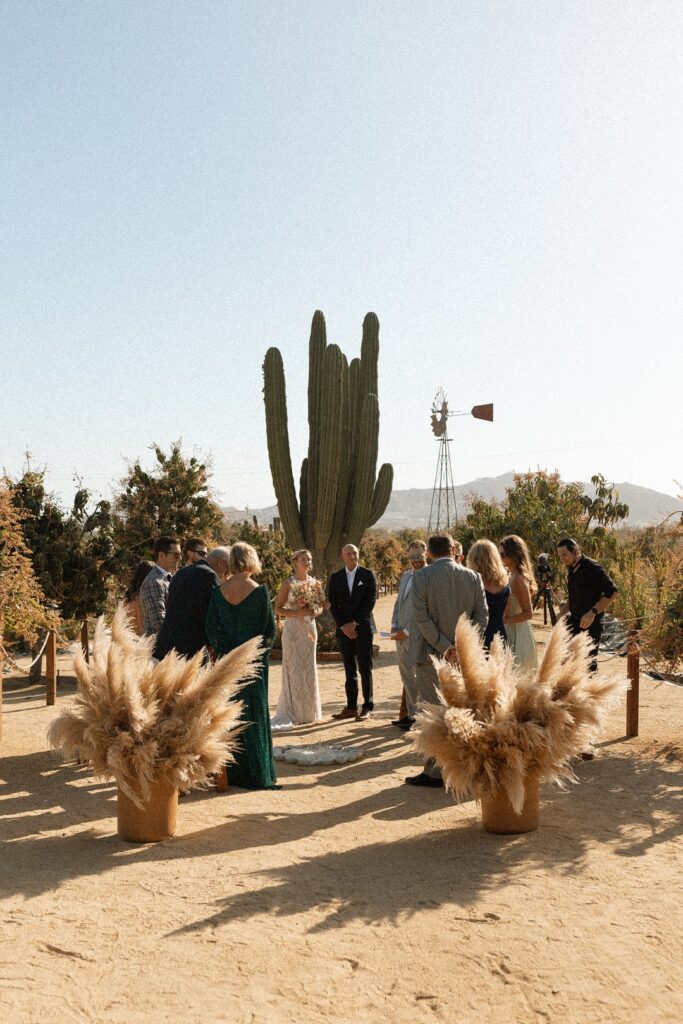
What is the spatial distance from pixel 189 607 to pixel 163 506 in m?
6.54

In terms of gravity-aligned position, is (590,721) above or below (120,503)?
below

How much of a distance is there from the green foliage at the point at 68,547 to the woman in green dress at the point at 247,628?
233 inches

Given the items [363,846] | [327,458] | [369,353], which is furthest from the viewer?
[369,353]

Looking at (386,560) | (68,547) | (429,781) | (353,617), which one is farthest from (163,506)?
(386,560)

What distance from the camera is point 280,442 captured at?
1850 cm

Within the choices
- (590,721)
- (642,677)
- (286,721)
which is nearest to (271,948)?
(590,721)

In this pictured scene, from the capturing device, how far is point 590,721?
17.6 feet

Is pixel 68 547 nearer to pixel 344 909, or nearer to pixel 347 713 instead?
pixel 347 713

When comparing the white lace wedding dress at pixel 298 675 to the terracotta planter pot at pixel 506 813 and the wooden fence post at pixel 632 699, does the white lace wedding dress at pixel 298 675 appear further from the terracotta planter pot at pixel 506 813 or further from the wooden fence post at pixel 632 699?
the terracotta planter pot at pixel 506 813

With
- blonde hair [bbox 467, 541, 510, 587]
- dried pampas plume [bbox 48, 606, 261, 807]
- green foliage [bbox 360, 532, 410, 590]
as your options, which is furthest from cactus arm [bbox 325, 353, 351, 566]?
green foliage [bbox 360, 532, 410, 590]

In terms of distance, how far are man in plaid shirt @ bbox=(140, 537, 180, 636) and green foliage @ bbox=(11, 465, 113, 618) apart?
15.7 ft

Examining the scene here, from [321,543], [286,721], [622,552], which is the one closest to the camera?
[286,721]

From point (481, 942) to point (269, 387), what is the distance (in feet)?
50.6

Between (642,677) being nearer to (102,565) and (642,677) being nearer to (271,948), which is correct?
(102,565)
